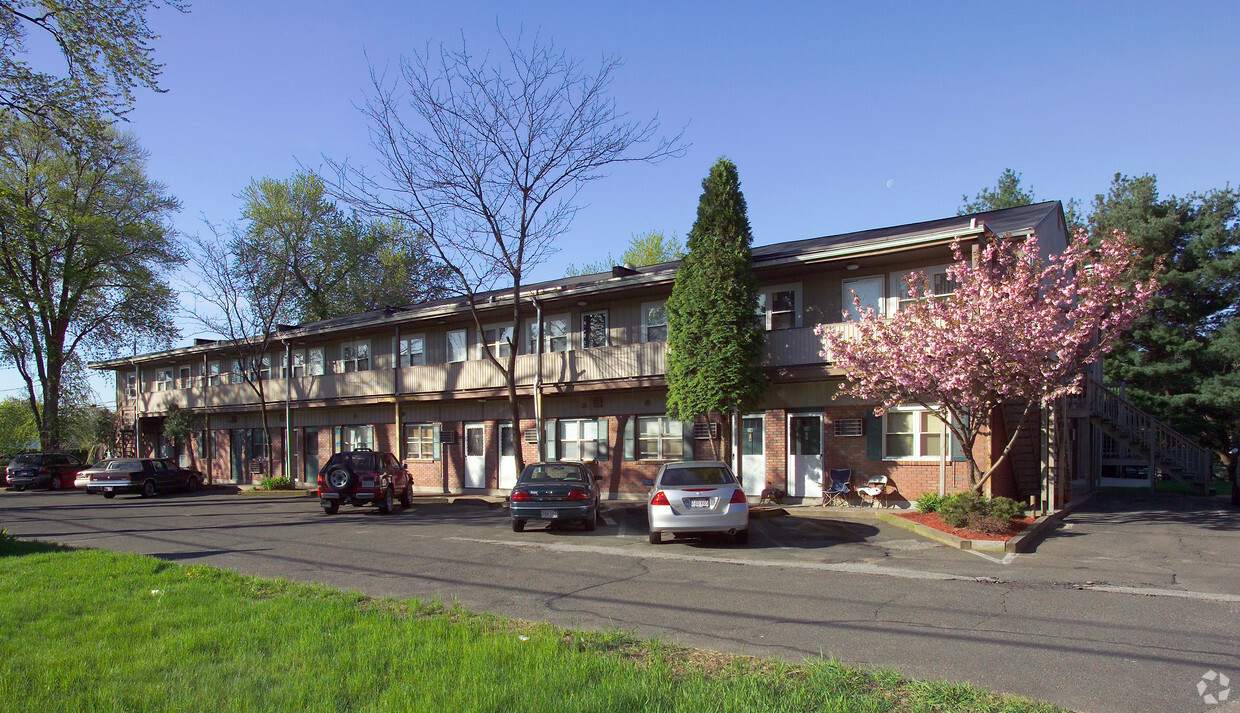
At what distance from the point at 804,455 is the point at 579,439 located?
7.24 m

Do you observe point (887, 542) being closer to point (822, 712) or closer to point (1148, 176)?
point (822, 712)

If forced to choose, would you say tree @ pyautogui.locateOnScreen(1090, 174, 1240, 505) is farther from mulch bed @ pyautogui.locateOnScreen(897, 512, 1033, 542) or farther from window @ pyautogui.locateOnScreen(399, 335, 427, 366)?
window @ pyautogui.locateOnScreen(399, 335, 427, 366)

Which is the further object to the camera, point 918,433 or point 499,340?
point 499,340

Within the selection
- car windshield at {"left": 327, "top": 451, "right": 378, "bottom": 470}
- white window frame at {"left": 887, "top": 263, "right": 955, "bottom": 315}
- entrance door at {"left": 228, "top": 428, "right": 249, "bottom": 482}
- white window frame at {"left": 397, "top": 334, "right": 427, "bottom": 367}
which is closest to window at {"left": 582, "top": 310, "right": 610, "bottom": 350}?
car windshield at {"left": 327, "top": 451, "right": 378, "bottom": 470}

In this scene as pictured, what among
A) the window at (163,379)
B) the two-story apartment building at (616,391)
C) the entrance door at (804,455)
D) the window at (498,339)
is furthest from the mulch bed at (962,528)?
the window at (163,379)

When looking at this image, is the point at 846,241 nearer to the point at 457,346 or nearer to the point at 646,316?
the point at 646,316

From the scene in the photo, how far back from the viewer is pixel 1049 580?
10.0 meters

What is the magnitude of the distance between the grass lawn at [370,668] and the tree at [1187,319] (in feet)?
104

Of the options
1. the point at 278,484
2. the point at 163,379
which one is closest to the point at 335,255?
the point at 163,379

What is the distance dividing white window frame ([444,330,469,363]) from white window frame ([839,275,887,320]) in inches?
529

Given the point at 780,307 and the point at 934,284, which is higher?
the point at 934,284

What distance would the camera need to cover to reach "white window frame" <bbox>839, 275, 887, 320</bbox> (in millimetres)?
18375

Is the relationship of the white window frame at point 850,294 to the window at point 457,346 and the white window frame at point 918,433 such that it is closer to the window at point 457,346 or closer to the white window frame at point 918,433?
the white window frame at point 918,433

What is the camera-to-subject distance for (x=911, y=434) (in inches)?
709
